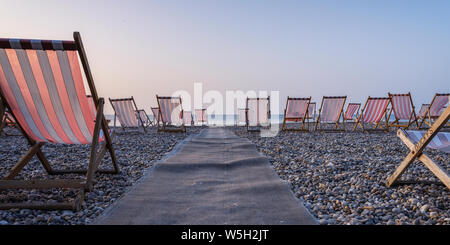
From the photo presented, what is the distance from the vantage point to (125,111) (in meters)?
9.38

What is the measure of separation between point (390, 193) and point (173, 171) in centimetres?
260

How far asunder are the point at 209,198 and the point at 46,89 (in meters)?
1.82

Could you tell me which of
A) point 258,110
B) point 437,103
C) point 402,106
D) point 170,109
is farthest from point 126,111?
point 437,103

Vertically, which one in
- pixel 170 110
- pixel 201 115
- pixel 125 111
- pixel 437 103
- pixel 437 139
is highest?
pixel 437 139

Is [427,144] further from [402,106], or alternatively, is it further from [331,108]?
[402,106]

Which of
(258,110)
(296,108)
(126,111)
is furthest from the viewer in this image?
(258,110)

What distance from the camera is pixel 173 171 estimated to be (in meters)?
3.70

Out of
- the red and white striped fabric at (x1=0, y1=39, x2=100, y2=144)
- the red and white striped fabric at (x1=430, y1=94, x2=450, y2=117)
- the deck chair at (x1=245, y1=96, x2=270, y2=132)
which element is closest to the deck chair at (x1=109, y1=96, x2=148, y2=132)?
the deck chair at (x1=245, y1=96, x2=270, y2=132)

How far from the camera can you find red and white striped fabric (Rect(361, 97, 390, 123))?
9.05 metres

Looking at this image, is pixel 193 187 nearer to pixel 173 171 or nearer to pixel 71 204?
pixel 173 171

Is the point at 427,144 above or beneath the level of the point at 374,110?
above

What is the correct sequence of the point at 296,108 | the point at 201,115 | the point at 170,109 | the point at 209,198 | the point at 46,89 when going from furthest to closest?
1. the point at 201,115
2. the point at 170,109
3. the point at 296,108
4. the point at 209,198
5. the point at 46,89

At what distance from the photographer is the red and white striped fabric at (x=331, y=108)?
30.5 ft

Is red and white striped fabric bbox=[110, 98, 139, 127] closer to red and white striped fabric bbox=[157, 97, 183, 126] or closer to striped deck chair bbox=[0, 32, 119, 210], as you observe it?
red and white striped fabric bbox=[157, 97, 183, 126]
